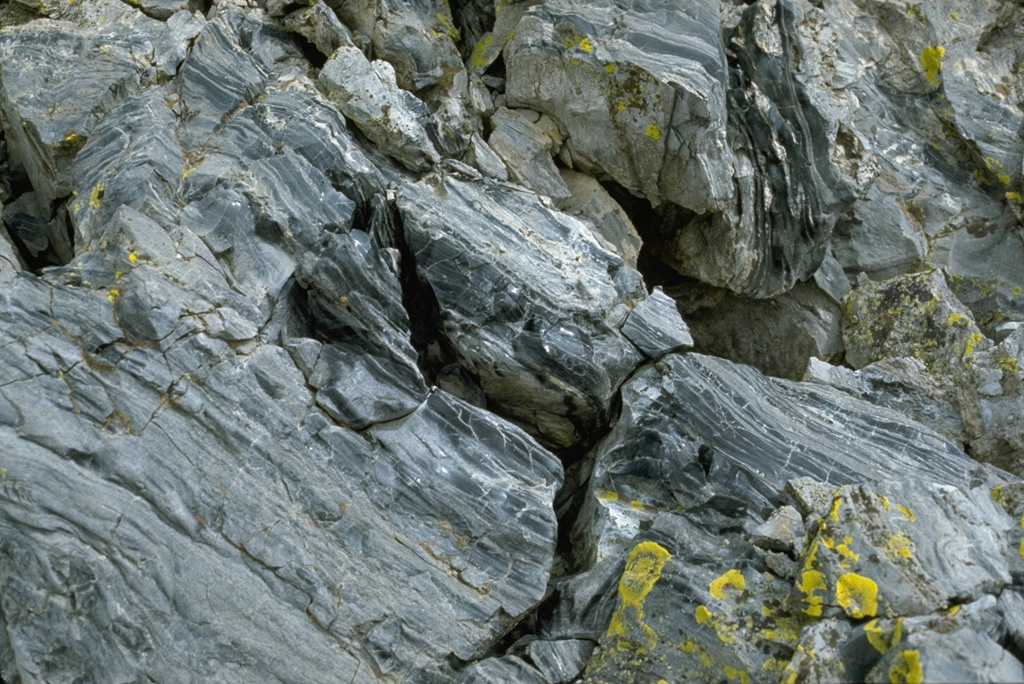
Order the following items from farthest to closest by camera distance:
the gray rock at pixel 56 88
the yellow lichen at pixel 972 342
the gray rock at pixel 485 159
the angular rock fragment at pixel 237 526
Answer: the gray rock at pixel 485 159, the yellow lichen at pixel 972 342, the gray rock at pixel 56 88, the angular rock fragment at pixel 237 526

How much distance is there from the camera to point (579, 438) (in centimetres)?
975

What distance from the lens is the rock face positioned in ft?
24.1

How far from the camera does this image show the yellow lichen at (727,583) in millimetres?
7492

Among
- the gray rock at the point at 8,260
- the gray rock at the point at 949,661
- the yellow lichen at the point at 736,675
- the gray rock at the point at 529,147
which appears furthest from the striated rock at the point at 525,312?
the gray rock at the point at 8,260

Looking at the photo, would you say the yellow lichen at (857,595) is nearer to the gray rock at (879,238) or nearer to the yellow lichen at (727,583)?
the yellow lichen at (727,583)

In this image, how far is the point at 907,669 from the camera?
6070mm

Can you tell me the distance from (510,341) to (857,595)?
423cm

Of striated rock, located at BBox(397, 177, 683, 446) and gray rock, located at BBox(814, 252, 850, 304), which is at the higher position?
striated rock, located at BBox(397, 177, 683, 446)

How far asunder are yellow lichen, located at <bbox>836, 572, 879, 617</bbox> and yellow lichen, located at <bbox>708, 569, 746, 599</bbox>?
36.3 inches

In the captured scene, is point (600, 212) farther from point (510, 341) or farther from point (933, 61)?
point (933, 61)

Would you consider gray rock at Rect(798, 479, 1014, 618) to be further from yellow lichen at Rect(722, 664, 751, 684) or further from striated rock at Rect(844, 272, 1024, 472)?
striated rock at Rect(844, 272, 1024, 472)

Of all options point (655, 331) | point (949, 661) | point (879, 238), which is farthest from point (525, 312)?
point (879, 238)

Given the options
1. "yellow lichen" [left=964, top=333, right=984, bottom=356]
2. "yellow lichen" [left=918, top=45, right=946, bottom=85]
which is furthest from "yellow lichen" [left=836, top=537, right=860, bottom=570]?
"yellow lichen" [left=918, top=45, right=946, bottom=85]

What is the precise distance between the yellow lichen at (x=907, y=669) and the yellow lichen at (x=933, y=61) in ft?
29.8
